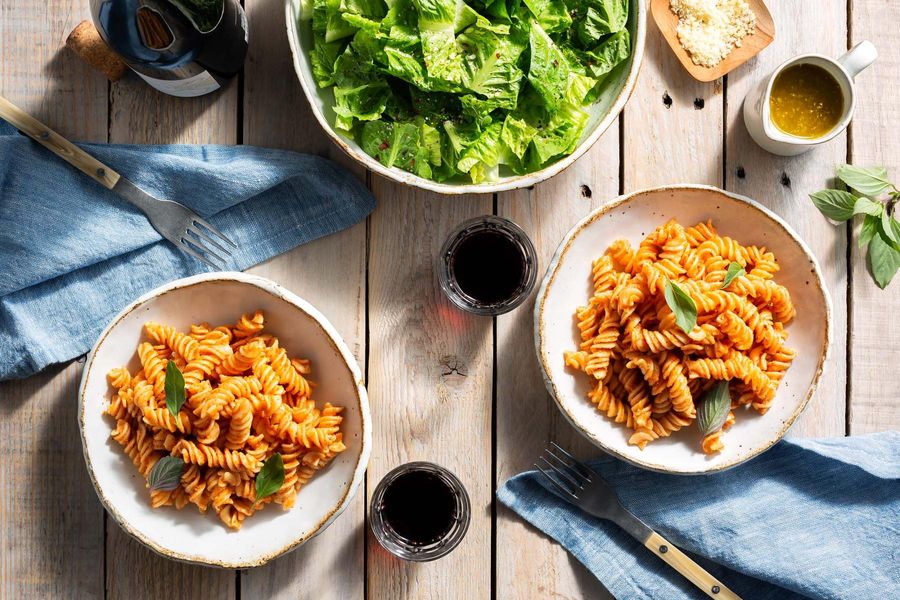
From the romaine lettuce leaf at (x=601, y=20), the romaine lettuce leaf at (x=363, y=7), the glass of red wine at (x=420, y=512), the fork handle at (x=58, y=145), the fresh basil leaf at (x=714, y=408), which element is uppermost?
the romaine lettuce leaf at (x=363, y=7)

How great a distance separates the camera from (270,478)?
157cm

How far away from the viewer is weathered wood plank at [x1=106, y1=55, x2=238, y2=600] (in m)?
1.77

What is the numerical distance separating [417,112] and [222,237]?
51cm

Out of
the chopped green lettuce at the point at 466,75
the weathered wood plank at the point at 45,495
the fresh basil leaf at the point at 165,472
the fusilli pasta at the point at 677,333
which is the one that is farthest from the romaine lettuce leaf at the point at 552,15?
the weathered wood plank at the point at 45,495

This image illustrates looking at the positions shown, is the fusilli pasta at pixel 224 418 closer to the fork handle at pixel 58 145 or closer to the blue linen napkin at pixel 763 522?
the fork handle at pixel 58 145

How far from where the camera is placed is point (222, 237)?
1717 millimetres

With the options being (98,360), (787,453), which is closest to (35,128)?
(98,360)

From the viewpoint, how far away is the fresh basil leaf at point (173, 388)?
4.99 ft

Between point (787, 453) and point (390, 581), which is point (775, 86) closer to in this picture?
point (787, 453)

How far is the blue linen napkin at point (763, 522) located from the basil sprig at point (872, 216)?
0.41 metres

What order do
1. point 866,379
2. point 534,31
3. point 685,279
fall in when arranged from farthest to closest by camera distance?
point 866,379 < point 685,279 < point 534,31

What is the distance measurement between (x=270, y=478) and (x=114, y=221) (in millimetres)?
660

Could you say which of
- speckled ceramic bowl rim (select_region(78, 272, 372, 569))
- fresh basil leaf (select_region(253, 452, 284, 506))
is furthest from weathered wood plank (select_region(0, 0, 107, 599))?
fresh basil leaf (select_region(253, 452, 284, 506))

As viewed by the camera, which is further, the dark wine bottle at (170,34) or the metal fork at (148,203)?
the metal fork at (148,203)
